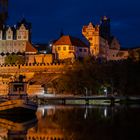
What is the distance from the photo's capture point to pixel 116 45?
150m

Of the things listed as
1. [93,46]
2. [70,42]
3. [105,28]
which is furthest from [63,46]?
[105,28]

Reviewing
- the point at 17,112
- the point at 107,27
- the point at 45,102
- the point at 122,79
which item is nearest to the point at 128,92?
the point at 122,79

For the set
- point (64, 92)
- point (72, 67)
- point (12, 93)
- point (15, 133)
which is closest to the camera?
point (15, 133)

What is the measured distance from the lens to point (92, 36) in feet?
450

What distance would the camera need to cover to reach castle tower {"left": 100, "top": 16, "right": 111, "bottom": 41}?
14900 centimetres

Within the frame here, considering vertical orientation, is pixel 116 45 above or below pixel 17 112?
above

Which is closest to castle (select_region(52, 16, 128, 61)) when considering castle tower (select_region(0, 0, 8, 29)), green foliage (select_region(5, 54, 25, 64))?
green foliage (select_region(5, 54, 25, 64))

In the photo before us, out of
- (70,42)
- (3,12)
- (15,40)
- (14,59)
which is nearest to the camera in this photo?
(3,12)

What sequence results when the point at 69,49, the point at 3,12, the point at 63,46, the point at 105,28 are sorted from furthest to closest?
the point at 105,28 < the point at 63,46 < the point at 69,49 < the point at 3,12

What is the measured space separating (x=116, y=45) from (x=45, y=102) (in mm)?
72076

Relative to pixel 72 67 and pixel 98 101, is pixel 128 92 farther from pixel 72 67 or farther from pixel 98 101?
pixel 72 67

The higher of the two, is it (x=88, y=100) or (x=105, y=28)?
(x=105, y=28)

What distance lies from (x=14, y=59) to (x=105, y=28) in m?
39.4

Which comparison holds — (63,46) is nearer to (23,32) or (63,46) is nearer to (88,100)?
(23,32)
